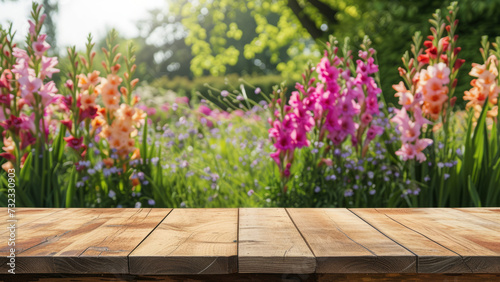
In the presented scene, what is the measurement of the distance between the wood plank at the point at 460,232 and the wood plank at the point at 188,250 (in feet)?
1.75

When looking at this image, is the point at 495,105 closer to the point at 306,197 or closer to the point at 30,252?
the point at 306,197

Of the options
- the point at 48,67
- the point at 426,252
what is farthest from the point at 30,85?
the point at 426,252

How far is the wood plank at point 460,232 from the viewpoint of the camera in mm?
1214

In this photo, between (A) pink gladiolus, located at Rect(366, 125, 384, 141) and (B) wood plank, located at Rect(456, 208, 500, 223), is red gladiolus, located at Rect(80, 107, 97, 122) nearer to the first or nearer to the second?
(A) pink gladiolus, located at Rect(366, 125, 384, 141)

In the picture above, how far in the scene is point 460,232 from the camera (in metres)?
1.51

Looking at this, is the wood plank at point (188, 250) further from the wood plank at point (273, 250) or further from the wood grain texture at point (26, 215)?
the wood grain texture at point (26, 215)

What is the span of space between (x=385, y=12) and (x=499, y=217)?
661cm

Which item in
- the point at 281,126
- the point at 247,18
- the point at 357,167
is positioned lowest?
the point at 357,167

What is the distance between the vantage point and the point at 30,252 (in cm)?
124

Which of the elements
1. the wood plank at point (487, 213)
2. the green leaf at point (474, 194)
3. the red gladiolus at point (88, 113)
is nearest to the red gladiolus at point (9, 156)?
the red gladiolus at point (88, 113)

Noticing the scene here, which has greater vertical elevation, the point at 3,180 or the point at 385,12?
the point at 385,12

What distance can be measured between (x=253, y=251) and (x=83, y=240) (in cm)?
54

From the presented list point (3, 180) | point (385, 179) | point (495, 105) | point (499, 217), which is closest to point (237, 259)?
point (499, 217)

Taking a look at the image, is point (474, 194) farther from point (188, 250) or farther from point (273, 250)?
point (188, 250)
